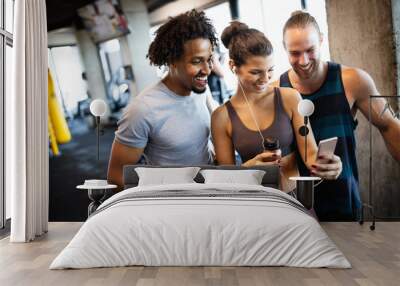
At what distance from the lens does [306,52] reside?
654cm

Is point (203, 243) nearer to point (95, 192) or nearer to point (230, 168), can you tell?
point (230, 168)

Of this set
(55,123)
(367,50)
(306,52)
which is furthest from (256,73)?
(55,123)

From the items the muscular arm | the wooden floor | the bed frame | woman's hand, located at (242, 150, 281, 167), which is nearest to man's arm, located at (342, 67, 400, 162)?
woman's hand, located at (242, 150, 281, 167)

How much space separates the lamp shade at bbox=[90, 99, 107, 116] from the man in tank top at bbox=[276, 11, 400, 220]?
2.11 metres

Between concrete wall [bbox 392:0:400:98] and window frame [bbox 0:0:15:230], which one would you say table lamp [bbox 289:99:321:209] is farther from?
window frame [bbox 0:0:15:230]

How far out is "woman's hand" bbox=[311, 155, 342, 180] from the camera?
6422 mm

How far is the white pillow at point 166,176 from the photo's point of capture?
5.93 m

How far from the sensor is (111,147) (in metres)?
6.65

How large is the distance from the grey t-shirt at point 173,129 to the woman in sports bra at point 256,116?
18 centimetres

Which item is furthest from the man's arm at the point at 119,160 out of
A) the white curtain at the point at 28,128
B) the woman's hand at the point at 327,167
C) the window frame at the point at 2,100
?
the woman's hand at the point at 327,167

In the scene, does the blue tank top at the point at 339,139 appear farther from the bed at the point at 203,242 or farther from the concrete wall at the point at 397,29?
the bed at the point at 203,242

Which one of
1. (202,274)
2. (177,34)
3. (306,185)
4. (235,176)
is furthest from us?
(177,34)

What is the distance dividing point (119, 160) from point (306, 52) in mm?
2567

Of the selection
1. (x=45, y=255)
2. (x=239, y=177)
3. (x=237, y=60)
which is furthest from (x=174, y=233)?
(x=237, y=60)
